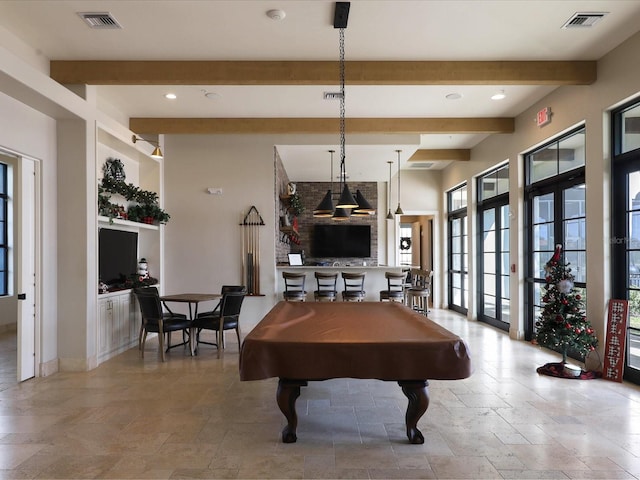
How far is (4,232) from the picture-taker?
26.5 ft

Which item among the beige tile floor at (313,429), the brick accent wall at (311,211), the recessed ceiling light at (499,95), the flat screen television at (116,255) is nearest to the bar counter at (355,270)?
the flat screen television at (116,255)

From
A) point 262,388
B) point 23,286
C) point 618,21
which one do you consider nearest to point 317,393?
point 262,388

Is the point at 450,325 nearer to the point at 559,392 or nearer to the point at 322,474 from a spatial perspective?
the point at 559,392

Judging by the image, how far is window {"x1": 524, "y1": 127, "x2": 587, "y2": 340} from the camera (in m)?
5.30

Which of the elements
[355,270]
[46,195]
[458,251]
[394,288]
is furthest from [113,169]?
[458,251]

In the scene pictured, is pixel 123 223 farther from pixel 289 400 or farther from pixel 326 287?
pixel 289 400

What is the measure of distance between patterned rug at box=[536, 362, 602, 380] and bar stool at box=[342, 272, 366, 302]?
320 cm

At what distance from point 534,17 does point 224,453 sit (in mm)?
4283

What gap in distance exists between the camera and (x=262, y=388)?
429 cm

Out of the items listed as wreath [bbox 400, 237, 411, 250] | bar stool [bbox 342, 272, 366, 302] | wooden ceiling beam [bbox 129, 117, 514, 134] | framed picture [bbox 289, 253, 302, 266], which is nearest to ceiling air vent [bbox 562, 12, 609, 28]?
wooden ceiling beam [bbox 129, 117, 514, 134]

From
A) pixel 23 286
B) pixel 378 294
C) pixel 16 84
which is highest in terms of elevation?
pixel 16 84

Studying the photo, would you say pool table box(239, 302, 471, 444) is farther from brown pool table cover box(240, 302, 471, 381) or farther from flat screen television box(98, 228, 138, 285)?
flat screen television box(98, 228, 138, 285)

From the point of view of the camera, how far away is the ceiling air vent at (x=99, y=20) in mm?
3719

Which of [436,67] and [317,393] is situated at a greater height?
[436,67]
